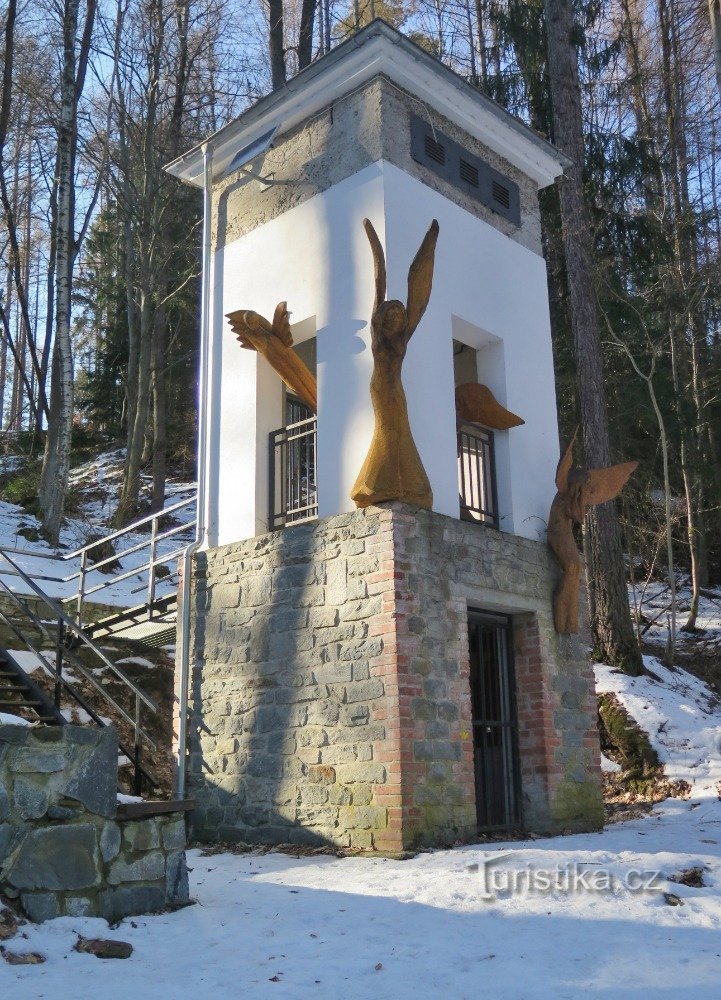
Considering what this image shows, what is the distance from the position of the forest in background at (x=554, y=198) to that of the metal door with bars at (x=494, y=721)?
4.22 m

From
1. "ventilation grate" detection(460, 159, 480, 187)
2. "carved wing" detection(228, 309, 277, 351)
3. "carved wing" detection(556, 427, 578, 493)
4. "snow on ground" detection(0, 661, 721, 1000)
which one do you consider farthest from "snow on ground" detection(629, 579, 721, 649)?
"snow on ground" detection(0, 661, 721, 1000)

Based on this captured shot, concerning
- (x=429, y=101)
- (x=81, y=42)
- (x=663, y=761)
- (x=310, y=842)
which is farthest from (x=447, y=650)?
(x=81, y=42)

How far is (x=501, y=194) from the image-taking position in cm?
977

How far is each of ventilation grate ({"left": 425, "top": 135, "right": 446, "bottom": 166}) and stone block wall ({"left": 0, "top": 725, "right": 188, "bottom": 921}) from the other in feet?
20.5

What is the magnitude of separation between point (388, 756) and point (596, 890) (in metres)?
2.05

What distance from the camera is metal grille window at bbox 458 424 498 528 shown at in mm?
9031

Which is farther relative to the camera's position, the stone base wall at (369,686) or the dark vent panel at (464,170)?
the dark vent panel at (464,170)

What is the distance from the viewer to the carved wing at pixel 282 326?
8.84 metres

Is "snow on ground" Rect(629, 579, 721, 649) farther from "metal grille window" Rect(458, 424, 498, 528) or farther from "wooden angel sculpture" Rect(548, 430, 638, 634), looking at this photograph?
"metal grille window" Rect(458, 424, 498, 528)

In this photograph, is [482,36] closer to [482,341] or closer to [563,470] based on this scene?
[482,341]

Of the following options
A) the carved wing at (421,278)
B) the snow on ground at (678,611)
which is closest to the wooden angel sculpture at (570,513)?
the carved wing at (421,278)

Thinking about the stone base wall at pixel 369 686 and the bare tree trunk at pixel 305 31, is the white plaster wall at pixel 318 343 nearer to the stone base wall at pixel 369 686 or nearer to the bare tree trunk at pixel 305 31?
the stone base wall at pixel 369 686

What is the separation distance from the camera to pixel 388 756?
23.2ft

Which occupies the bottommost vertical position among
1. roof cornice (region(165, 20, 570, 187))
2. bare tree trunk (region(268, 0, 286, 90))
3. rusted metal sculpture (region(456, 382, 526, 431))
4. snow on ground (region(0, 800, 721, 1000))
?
snow on ground (region(0, 800, 721, 1000))
